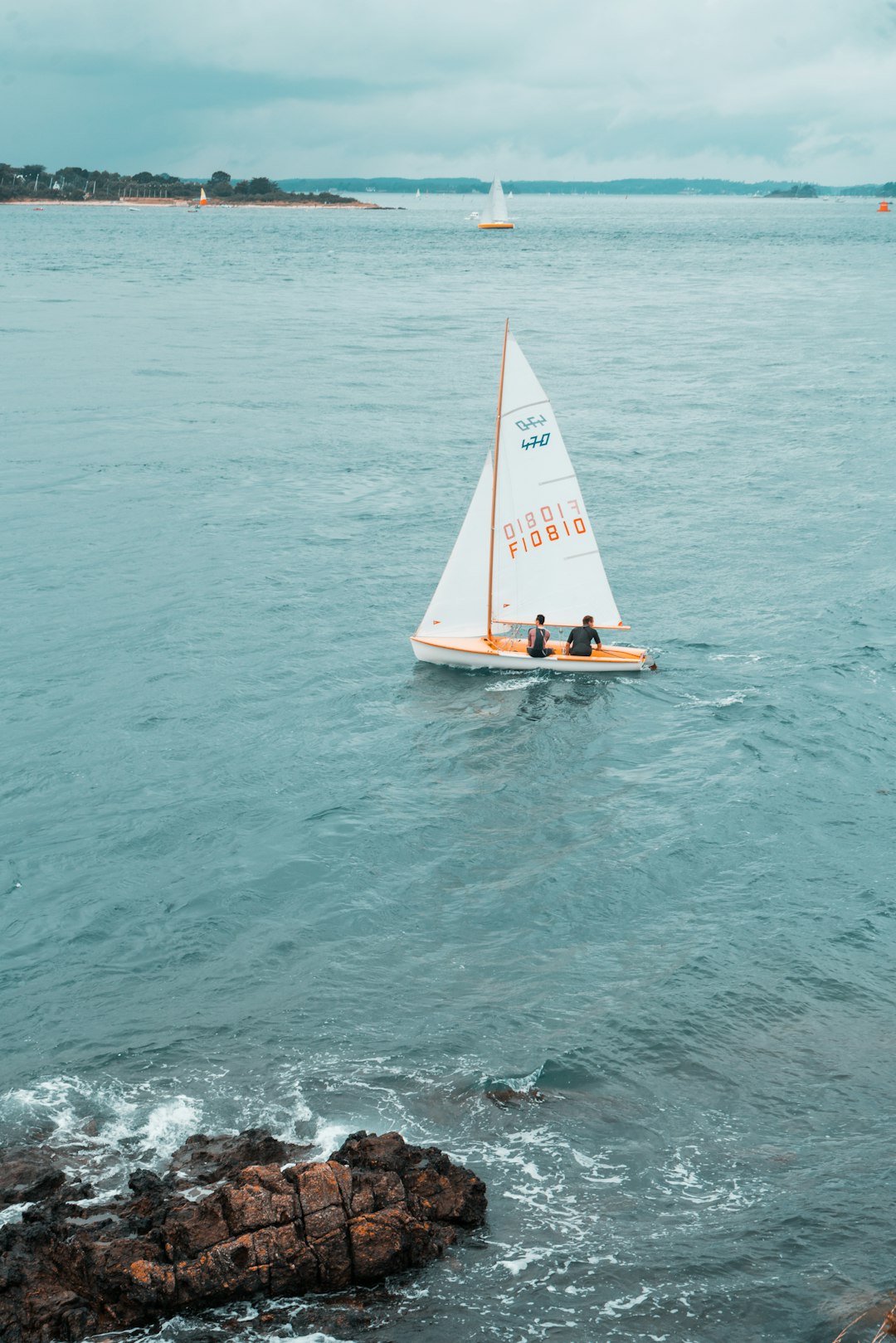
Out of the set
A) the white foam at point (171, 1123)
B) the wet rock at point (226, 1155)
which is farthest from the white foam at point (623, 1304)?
the white foam at point (171, 1123)

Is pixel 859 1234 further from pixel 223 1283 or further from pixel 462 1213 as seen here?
pixel 223 1283

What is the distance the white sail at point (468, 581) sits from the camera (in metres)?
44.2

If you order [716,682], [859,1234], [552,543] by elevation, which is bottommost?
[859,1234]

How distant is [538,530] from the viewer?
44.7 meters

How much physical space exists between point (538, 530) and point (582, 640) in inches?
159

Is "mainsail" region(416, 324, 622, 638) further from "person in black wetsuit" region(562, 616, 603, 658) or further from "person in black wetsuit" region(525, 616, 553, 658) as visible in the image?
"person in black wetsuit" region(525, 616, 553, 658)

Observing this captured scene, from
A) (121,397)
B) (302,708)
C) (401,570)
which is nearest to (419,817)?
(302,708)

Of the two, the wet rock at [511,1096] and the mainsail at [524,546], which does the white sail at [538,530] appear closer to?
the mainsail at [524,546]

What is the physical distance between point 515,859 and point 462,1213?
13125 mm

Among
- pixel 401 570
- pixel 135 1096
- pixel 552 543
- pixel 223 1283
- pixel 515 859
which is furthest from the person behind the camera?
pixel 401 570

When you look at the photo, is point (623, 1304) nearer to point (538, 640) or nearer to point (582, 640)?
point (538, 640)

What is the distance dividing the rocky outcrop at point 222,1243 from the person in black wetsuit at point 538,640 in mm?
25035

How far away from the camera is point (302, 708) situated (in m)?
41.7

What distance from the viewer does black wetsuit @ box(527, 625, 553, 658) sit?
43.8m
